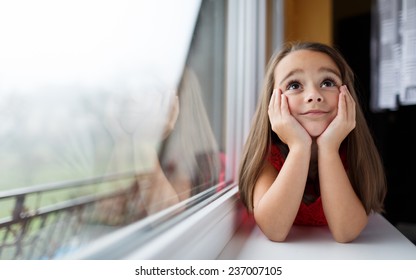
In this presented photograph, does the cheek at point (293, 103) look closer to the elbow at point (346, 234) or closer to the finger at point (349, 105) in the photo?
the finger at point (349, 105)

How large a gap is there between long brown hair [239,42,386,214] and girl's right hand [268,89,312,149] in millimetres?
40

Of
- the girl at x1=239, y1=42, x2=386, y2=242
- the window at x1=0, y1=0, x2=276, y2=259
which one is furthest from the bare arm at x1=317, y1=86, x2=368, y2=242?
the window at x1=0, y1=0, x2=276, y2=259

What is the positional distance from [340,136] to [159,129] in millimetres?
270

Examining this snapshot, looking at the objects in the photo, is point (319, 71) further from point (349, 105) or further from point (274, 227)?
point (274, 227)

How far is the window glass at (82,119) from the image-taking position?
36 centimetres

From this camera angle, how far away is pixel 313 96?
1.66 ft

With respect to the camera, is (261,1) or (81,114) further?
(261,1)

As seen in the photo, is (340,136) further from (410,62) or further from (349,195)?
(410,62)

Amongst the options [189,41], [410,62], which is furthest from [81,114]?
[410,62]

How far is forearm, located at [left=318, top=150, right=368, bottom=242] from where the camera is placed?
0.50 m

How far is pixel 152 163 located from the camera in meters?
0.47

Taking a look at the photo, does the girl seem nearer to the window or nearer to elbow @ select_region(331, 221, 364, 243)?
elbow @ select_region(331, 221, 364, 243)

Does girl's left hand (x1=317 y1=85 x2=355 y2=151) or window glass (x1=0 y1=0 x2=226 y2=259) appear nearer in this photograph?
window glass (x1=0 y1=0 x2=226 y2=259)

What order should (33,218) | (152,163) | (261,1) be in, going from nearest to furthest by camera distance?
(33,218) < (152,163) < (261,1)
